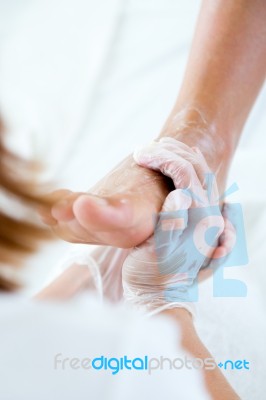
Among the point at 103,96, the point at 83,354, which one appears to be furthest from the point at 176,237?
the point at 103,96

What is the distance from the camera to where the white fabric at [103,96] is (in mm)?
843

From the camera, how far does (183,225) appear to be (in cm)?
69

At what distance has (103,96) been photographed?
1180 millimetres

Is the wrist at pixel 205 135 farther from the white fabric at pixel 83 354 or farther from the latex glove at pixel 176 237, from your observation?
the white fabric at pixel 83 354

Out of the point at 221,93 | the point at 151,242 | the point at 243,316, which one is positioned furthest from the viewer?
the point at 221,93

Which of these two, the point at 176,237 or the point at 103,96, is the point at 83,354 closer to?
the point at 176,237

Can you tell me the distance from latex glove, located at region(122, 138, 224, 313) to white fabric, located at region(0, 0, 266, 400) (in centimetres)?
8

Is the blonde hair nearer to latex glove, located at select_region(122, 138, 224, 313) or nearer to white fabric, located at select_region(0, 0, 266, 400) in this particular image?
white fabric, located at select_region(0, 0, 266, 400)

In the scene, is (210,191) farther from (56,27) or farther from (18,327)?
(56,27)

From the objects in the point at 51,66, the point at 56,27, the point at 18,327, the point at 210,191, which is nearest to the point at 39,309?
the point at 18,327

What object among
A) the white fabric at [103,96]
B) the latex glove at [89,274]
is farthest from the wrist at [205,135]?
the latex glove at [89,274]

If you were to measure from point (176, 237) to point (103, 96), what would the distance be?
57 centimetres

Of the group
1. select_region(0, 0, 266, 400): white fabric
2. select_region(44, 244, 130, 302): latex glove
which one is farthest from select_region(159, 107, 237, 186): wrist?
select_region(44, 244, 130, 302): latex glove

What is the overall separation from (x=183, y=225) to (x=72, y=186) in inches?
9.7
